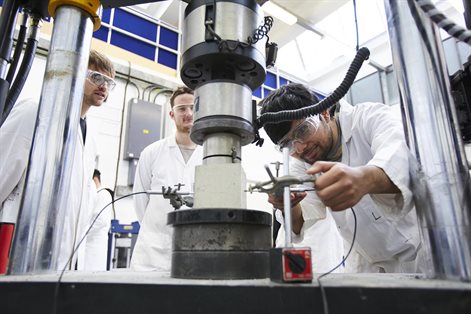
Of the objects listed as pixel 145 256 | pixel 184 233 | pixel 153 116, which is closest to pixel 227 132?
pixel 184 233

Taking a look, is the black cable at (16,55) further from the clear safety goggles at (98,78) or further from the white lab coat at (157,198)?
the white lab coat at (157,198)

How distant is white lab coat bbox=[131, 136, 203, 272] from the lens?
1521 millimetres

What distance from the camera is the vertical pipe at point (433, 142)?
1.35 feet

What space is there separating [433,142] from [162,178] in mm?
1415

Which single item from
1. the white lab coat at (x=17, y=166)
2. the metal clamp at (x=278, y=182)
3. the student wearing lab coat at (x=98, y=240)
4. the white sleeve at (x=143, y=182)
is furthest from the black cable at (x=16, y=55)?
the student wearing lab coat at (x=98, y=240)

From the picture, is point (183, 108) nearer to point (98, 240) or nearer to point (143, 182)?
point (143, 182)

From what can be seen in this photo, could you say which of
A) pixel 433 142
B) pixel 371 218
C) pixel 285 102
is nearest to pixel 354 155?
pixel 371 218

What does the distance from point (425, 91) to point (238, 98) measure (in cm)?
31

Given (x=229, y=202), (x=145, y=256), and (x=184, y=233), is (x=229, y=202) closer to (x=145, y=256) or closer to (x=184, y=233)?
(x=184, y=233)

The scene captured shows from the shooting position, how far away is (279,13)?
3641 mm

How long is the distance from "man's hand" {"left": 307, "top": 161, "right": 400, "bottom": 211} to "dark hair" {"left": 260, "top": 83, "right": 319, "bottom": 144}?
0.48 meters

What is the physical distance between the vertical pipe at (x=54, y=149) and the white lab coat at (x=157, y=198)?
87cm

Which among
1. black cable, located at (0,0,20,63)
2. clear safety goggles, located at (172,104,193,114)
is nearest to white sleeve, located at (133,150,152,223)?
clear safety goggles, located at (172,104,193,114)

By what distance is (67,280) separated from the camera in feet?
1.46
